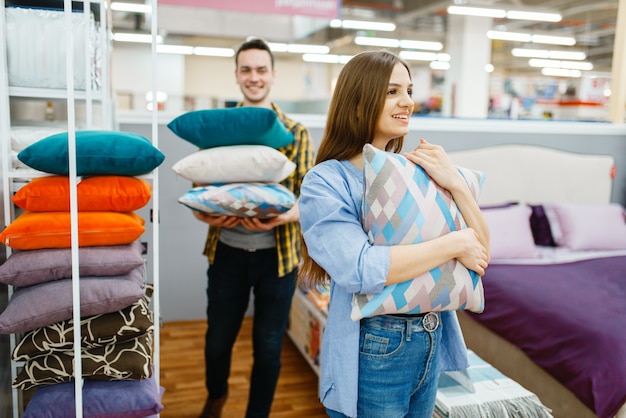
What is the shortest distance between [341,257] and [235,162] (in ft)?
2.95

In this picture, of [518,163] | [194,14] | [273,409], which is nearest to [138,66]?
[194,14]

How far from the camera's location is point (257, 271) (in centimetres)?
210

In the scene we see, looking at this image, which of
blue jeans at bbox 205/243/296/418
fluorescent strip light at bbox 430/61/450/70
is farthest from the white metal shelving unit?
fluorescent strip light at bbox 430/61/450/70

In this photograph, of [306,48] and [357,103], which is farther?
[306,48]

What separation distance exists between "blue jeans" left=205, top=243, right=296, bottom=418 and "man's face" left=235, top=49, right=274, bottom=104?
1.88 ft

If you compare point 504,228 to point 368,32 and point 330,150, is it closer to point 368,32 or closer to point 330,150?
point 330,150

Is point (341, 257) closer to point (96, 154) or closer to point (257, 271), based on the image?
point (96, 154)

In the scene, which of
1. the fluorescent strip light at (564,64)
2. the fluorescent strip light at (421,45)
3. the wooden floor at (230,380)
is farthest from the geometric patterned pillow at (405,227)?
the fluorescent strip light at (564,64)

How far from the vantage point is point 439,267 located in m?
1.23

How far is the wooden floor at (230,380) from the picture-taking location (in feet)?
8.43

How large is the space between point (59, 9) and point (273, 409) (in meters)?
1.84

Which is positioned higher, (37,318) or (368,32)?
(368,32)

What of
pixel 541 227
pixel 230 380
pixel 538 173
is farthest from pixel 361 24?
pixel 230 380

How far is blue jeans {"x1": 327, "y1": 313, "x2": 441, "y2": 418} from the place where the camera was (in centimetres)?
125
